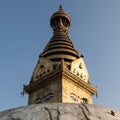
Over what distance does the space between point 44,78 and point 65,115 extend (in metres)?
24.4

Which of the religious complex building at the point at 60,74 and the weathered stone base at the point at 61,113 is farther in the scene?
the religious complex building at the point at 60,74

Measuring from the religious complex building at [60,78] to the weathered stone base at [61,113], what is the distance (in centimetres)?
2100

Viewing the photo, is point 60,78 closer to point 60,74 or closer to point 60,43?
point 60,74

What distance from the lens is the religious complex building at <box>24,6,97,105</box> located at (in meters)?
25.5

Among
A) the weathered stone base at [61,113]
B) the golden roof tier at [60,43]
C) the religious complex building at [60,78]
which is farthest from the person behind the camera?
the golden roof tier at [60,43]

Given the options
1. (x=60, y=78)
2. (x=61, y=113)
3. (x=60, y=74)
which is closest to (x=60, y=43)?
(x=60, y=74)

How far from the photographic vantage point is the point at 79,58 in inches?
1178

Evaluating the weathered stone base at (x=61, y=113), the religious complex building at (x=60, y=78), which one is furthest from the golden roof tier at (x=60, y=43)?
the weathered stone base at (x=61, y=113)

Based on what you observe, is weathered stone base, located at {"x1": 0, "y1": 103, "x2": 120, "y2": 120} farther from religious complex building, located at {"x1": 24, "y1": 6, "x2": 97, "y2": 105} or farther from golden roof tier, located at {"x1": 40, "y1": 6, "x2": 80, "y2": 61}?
golden roof tier, located at {"x1": 40, "y1": 6, "x2": 80, "y2": 61}

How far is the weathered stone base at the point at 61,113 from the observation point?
93.7 inches

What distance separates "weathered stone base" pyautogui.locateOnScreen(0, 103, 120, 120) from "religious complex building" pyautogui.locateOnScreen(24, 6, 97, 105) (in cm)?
2100

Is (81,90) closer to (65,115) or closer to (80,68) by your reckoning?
(80,68)

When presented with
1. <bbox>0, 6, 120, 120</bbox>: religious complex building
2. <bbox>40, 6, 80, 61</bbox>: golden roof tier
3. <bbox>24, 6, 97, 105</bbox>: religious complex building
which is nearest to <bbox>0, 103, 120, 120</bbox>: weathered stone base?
<bbox>0, 6, 120, 120</bbox>: religious complex building

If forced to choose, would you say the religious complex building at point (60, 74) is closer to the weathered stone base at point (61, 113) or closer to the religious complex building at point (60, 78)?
the religious complex building at point (60, 78)
